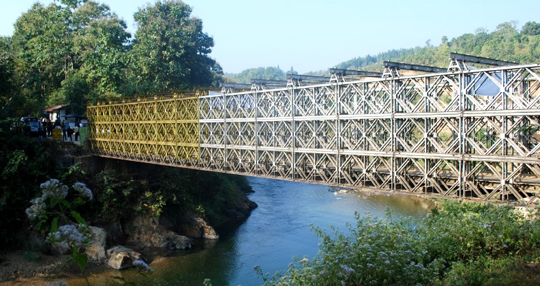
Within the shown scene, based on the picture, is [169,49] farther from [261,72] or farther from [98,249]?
[261,72]

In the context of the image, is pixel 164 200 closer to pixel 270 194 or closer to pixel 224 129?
pixel 224 129

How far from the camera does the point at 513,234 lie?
13469mm

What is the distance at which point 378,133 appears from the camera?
16141 millimetres

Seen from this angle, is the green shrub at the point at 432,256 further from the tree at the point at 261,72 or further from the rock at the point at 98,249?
the tree at the point at 261,72

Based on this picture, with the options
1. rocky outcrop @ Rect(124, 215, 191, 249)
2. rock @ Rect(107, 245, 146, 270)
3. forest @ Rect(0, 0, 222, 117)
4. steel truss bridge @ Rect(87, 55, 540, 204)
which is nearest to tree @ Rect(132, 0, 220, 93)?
forest @ Rect(0, 0, 222, 117)

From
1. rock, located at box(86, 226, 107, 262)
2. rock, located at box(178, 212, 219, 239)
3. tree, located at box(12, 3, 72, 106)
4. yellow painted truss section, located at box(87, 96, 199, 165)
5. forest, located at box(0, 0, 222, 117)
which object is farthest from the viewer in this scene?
tree, located at box(12, 3, 72, 106)

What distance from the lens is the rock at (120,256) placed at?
70.2ft

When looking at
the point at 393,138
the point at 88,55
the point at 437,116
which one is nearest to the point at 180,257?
the point at 393,138

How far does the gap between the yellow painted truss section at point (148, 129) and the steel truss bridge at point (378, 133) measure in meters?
0.08

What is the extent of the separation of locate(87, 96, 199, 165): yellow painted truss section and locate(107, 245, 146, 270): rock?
15.9 feet

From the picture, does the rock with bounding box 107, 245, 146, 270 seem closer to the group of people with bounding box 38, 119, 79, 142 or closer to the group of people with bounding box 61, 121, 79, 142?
the group of people with bounding box 38, 119, 79, 142

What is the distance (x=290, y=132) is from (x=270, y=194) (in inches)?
868

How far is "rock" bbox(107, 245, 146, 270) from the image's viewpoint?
2141cm

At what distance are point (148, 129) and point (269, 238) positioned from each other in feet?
29.8
